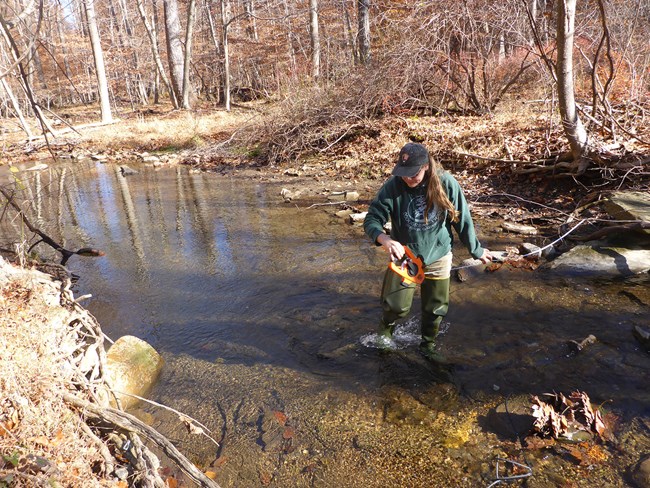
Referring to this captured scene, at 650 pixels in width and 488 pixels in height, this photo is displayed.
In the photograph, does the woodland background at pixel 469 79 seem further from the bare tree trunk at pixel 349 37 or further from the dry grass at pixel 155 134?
the dry grass at pixel 155 134

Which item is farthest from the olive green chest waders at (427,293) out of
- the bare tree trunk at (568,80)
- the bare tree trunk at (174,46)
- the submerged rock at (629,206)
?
the bare tree trunk at (174,46)

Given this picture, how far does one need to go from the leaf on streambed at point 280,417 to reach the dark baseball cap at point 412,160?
2151 millimetres

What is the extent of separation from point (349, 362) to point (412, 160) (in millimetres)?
2067

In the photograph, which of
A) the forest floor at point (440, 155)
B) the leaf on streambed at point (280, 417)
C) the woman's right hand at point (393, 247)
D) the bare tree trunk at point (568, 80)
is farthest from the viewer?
the forest floor at point (440, 155)

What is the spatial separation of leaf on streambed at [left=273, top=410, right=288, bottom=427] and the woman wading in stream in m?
1.25

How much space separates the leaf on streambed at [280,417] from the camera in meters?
3.64

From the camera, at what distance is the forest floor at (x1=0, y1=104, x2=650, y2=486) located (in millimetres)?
3518

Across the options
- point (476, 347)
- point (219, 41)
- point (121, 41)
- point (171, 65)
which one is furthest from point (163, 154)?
point (121, 41)

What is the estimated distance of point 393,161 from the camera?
1178cm

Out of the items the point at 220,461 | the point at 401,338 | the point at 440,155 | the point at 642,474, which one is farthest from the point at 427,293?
the point at 440,155

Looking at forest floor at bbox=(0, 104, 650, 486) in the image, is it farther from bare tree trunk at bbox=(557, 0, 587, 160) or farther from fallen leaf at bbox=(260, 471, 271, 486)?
fallen leaf at bbox=(260, 471, 271, 486)

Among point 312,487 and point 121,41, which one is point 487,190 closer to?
point 312,487

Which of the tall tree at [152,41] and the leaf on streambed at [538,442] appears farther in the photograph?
the tall tree at [152,41]

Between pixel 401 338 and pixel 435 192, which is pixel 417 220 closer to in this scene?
pixel 435 192
